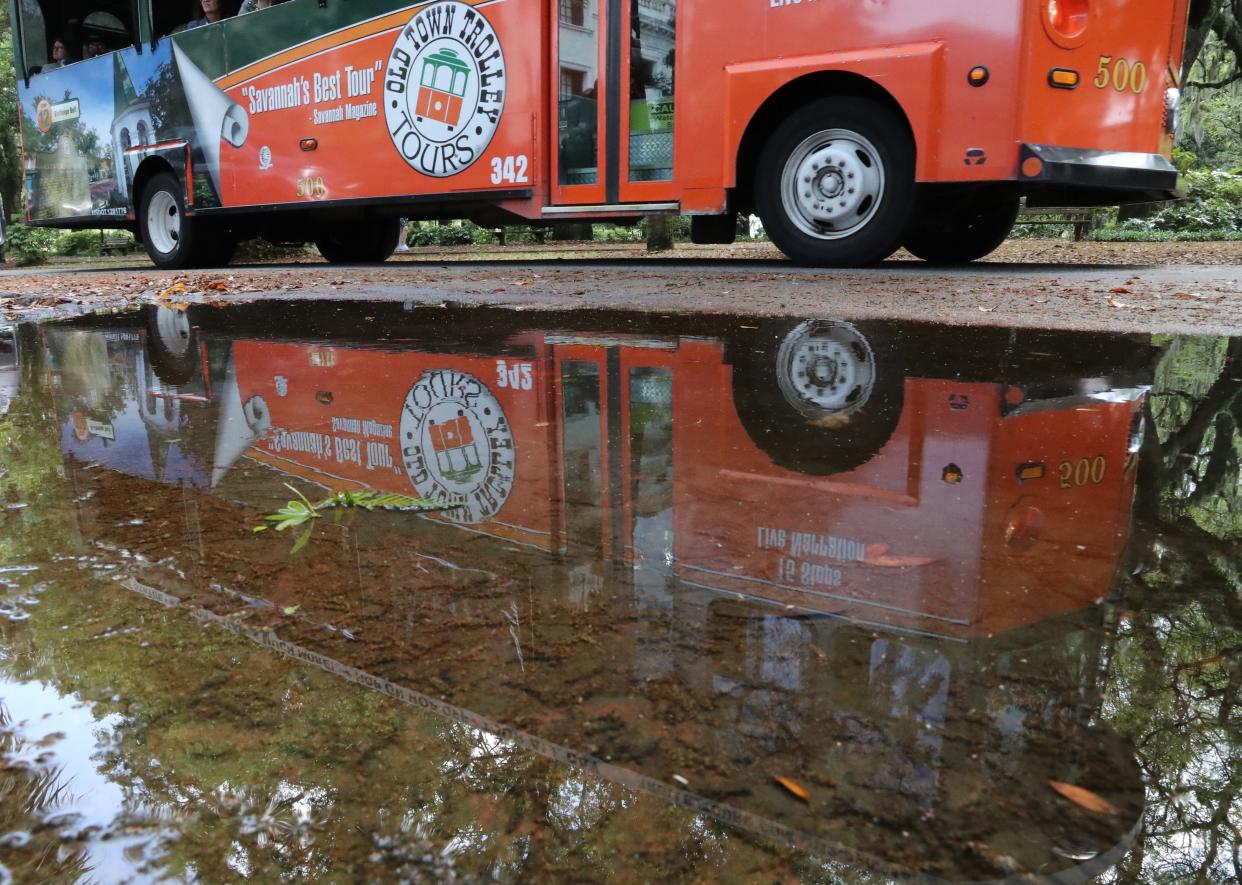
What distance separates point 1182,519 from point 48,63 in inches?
530

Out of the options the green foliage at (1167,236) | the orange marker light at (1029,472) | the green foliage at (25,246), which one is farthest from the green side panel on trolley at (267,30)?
the green foliage at (1167,236)

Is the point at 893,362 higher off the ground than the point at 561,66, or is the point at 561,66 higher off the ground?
the point at 561,66

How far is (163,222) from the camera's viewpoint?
10992 mm

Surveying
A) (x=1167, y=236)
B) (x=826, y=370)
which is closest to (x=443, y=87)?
(x=826, y=370)

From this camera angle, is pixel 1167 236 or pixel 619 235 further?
pixel 619 235

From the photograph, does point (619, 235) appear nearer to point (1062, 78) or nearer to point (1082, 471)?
point (1062, 78)

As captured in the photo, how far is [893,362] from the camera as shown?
3.21 meters

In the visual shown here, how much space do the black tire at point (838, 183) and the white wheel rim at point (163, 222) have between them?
7.38m

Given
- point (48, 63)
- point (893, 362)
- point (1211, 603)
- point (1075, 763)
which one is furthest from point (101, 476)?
point (48, 63)

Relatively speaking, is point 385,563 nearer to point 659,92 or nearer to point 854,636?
point 854,636

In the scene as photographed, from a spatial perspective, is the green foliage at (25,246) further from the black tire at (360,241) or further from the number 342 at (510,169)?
the number 342 at (510,169)

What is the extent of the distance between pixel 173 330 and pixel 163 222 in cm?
736

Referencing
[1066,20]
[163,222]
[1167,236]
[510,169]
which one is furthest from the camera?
[1167,236]

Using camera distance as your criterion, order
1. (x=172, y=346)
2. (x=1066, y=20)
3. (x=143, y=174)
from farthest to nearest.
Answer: (x=143, y=174)
(x=1066, y=20)
(x=172, y=346)
